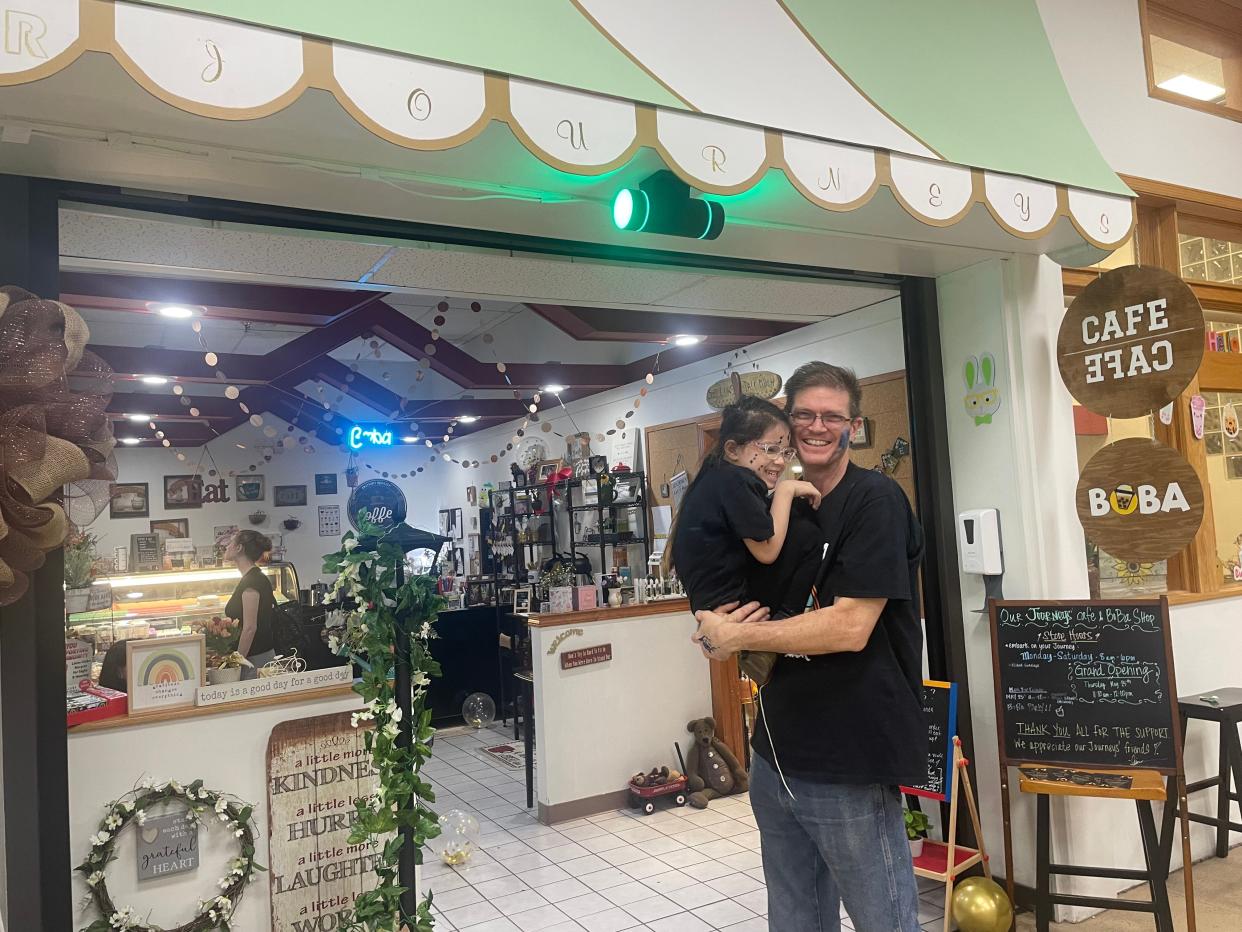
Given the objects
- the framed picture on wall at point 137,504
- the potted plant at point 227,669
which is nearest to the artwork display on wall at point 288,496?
the framed picture on wall at point 137,504

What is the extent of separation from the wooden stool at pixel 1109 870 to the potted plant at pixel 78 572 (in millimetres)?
3225

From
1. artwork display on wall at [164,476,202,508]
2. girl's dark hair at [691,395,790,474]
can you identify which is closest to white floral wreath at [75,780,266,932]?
girl's dark hair at [691,395,790,474]

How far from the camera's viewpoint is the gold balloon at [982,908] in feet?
9.75

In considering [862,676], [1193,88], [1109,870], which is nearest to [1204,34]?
[1193,88]

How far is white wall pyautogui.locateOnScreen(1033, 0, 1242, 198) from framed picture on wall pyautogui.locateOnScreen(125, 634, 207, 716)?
13.3 feet

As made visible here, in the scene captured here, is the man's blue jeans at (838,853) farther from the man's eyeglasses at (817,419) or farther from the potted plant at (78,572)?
the potted plant at (78,572)

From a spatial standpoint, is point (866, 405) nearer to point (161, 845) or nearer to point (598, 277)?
point (598, 277)

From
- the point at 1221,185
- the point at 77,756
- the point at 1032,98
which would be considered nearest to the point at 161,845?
the point at 77,756

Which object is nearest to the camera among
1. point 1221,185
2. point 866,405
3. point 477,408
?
point 1221,185

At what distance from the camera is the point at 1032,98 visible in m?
3.16

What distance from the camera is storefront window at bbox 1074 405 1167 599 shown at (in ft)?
12.2

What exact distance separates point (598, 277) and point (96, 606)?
2328mm

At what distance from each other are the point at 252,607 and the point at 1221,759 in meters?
4.04

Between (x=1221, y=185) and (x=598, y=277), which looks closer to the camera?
(x=598, y=277)
